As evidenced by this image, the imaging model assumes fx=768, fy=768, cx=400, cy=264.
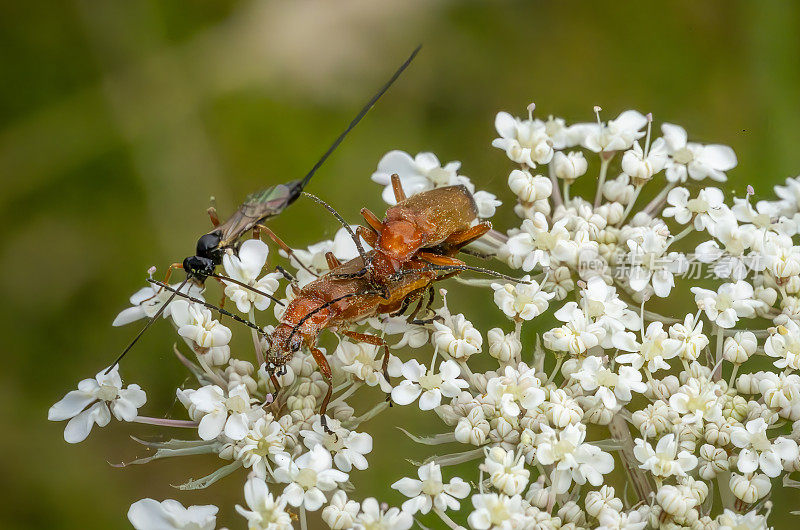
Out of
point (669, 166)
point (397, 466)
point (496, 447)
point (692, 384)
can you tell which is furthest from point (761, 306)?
point (397, 466)

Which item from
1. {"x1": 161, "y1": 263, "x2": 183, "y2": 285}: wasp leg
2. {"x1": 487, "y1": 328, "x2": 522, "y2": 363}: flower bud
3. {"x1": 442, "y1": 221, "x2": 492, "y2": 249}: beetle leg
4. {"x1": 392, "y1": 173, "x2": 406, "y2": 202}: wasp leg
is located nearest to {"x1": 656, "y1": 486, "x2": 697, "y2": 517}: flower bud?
{"x1": 487, "y1": 328, "x2": 522, "y2": 363}: flower bud

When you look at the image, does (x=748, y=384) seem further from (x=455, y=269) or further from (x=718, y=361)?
(x=455, y=269)

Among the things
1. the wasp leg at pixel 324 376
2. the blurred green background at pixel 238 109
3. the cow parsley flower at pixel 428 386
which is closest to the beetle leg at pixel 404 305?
the cow parsley flower at pixel 428 386

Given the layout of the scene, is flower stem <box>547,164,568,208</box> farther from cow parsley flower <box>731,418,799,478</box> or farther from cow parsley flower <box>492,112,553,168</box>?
cow parsley flower <box>731,418,799,478</box>

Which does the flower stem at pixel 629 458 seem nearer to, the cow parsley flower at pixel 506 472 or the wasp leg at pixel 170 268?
the cow parsley flower at pixel 506 472

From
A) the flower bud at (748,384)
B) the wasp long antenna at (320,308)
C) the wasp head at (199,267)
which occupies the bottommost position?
the flower bud at (748,384)

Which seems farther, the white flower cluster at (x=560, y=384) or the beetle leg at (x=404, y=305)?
the beetle leg at (x=404, y=305)
